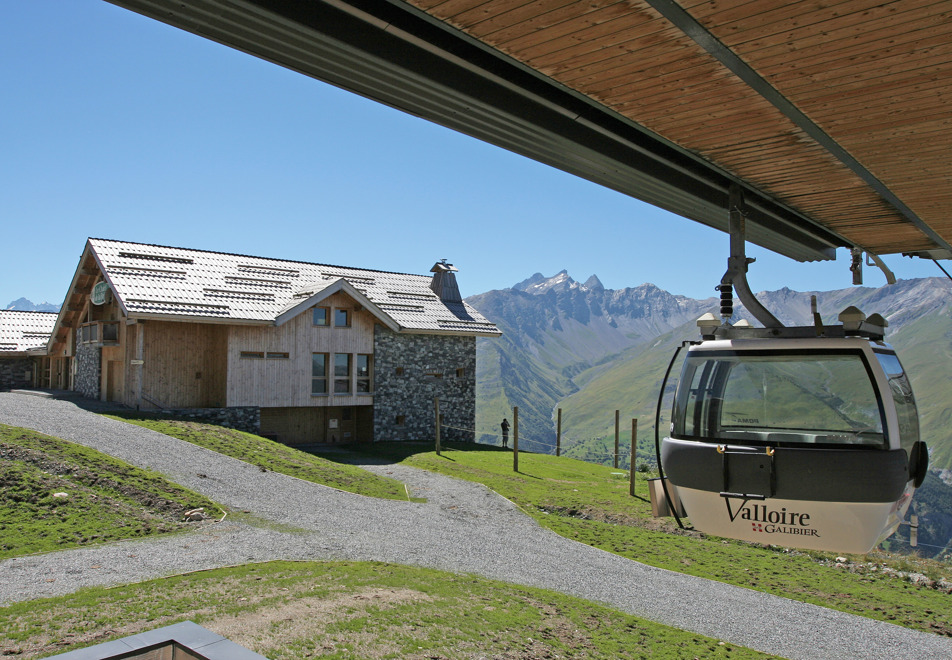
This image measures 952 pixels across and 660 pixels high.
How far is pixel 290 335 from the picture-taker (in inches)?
1086

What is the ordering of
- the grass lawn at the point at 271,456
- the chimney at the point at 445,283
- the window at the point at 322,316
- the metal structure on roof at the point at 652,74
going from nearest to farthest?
the metal structure on roof at the point at 652,74 → the grass lawn at the point at 271,456 → the window at the point at 322,316 → the chimney at the point at 445,283

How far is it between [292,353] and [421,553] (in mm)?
15998

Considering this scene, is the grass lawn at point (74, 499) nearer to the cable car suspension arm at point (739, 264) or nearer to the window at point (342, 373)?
the cable car suspension arm at point (739, 264)

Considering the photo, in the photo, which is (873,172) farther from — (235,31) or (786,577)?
(786,577)

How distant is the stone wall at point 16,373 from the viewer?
37.2 m

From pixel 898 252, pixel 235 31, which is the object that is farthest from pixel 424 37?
pixel 898 252

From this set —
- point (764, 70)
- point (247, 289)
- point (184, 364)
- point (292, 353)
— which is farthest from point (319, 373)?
point (764, 70)

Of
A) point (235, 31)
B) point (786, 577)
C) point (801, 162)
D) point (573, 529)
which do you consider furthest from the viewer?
point (573, 529)

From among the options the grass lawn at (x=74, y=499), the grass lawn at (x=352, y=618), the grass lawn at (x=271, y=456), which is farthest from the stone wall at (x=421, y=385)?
the grass lawn at (x=352, y=618)

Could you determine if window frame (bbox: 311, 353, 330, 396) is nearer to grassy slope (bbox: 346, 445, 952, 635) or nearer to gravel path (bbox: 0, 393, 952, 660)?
grassy slope (bbox: 346, 445, 952, 635)

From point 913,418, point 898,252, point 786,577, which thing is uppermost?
point 898,252

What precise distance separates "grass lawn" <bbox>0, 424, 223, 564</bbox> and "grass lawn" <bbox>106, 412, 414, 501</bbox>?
3.75m

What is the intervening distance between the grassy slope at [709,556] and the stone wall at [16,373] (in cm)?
2690

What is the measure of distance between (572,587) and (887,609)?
5.30 metres
